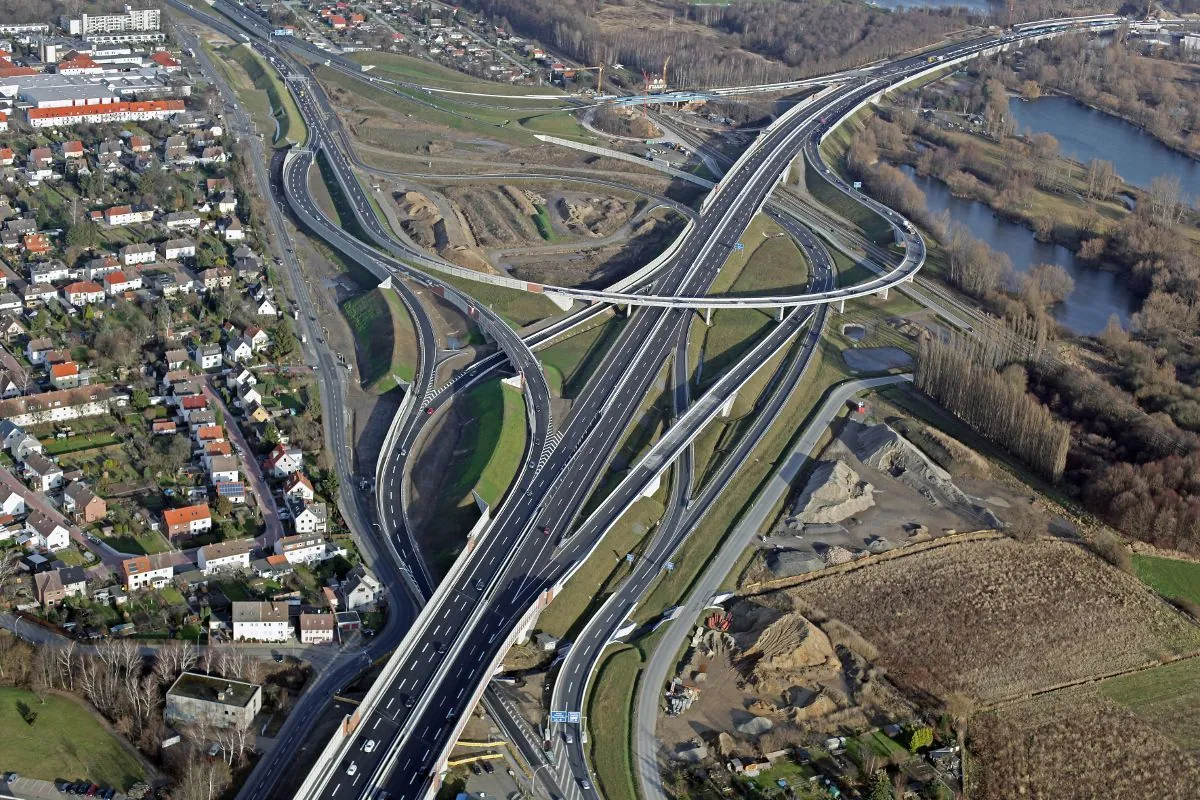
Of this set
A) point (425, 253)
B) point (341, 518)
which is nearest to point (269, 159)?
point (425, 253)

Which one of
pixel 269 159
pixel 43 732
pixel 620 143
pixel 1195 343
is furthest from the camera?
pixel 620 143

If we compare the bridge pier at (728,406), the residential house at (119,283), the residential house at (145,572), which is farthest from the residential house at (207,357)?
the bridge pier at (728,406)

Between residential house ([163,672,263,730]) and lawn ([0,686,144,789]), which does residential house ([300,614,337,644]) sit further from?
lawn ([0,686,144,789])

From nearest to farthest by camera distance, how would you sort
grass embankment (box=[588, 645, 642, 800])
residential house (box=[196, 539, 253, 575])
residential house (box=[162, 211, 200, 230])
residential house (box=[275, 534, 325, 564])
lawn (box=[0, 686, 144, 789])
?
lawn (box=[0, 686, 144, 789]), grass embankment (box=[588, 645, 642, 800]), residential house (box=[196, 539, 253, 575]), residential house (box=[275, 534, 325, 564]), residential house (box=[162, 211, 200, 230])

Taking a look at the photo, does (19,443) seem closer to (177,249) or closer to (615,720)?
(177,249)

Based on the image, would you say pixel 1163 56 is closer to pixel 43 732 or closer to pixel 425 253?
pixel 425 253

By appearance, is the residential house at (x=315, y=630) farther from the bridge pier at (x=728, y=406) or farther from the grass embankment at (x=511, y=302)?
the grass embankment at (x=511, y=302)

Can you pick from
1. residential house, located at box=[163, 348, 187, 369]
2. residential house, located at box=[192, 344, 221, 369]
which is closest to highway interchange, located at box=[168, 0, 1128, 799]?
residential house, located at box=[192, 344, 221, 369]

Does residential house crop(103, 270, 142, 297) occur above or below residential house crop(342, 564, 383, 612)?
above
